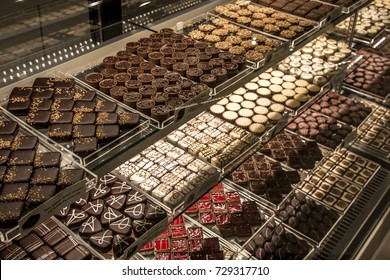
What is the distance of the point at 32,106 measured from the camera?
88.1 inches

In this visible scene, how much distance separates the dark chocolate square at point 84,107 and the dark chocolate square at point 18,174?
15.7 inches

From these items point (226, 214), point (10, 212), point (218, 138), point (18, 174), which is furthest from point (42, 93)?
point (226, 214)

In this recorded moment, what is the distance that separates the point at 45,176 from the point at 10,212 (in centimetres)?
22

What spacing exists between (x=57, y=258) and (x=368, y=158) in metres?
2.63

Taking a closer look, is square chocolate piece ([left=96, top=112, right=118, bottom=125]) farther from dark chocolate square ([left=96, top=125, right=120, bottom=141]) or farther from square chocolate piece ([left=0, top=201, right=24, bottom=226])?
square chocolate piece ([left=0, top=201, right=24, bottom=226])

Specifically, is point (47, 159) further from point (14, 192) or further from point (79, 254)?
point (79, 254)

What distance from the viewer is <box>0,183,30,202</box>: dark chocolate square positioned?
183cm

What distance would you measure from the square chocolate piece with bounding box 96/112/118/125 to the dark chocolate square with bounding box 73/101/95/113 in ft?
0.19

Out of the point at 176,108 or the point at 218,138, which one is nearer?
the point at 176,108

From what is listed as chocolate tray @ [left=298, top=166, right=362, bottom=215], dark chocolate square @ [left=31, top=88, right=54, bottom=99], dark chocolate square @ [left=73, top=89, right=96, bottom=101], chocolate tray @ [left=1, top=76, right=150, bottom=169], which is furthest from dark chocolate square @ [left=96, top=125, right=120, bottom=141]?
chocolate tray @ [left=298, top=166, right=362, bottom=215]

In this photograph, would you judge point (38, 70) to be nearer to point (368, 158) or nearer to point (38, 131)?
point (38, 131)

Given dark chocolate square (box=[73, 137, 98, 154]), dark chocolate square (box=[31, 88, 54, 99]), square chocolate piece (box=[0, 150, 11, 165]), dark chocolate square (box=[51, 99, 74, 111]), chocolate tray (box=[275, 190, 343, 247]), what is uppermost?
dark chocolate square (box=[31, 88, 54, 99])

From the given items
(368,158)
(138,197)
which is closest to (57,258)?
(138,197)

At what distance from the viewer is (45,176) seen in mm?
1930
